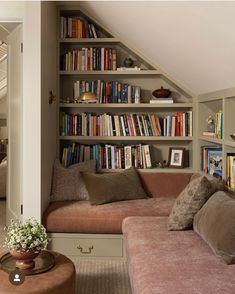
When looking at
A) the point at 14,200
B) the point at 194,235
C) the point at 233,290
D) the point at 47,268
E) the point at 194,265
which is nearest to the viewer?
the point at 233,290

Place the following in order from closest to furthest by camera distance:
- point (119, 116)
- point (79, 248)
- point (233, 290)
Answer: point (233, 290)
point (79, 248)
point (119, 116)

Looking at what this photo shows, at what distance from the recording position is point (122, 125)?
14.8 feet

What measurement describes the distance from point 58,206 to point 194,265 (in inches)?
75.1

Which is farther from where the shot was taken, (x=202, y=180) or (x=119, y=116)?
(x=119, y=116)

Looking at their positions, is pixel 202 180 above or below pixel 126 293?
above

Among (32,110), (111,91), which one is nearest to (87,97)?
(111,91)

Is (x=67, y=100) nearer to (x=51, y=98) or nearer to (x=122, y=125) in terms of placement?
(x=51, y=98)

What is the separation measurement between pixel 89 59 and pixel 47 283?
2.81 metres

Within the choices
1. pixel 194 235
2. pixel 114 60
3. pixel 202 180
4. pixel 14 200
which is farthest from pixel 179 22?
pixel 14 200

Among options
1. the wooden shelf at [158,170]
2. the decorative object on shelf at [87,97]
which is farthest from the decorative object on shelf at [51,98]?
the wooden shelf at [158,170]

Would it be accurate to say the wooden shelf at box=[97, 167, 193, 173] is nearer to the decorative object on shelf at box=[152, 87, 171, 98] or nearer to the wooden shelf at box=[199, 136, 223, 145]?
the wooden shelf at box=[199, 136, 223, 145]

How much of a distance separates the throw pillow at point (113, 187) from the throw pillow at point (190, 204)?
3.45 feet

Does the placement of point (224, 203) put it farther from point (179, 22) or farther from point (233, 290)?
point (179, 22)

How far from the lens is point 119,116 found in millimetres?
4508
